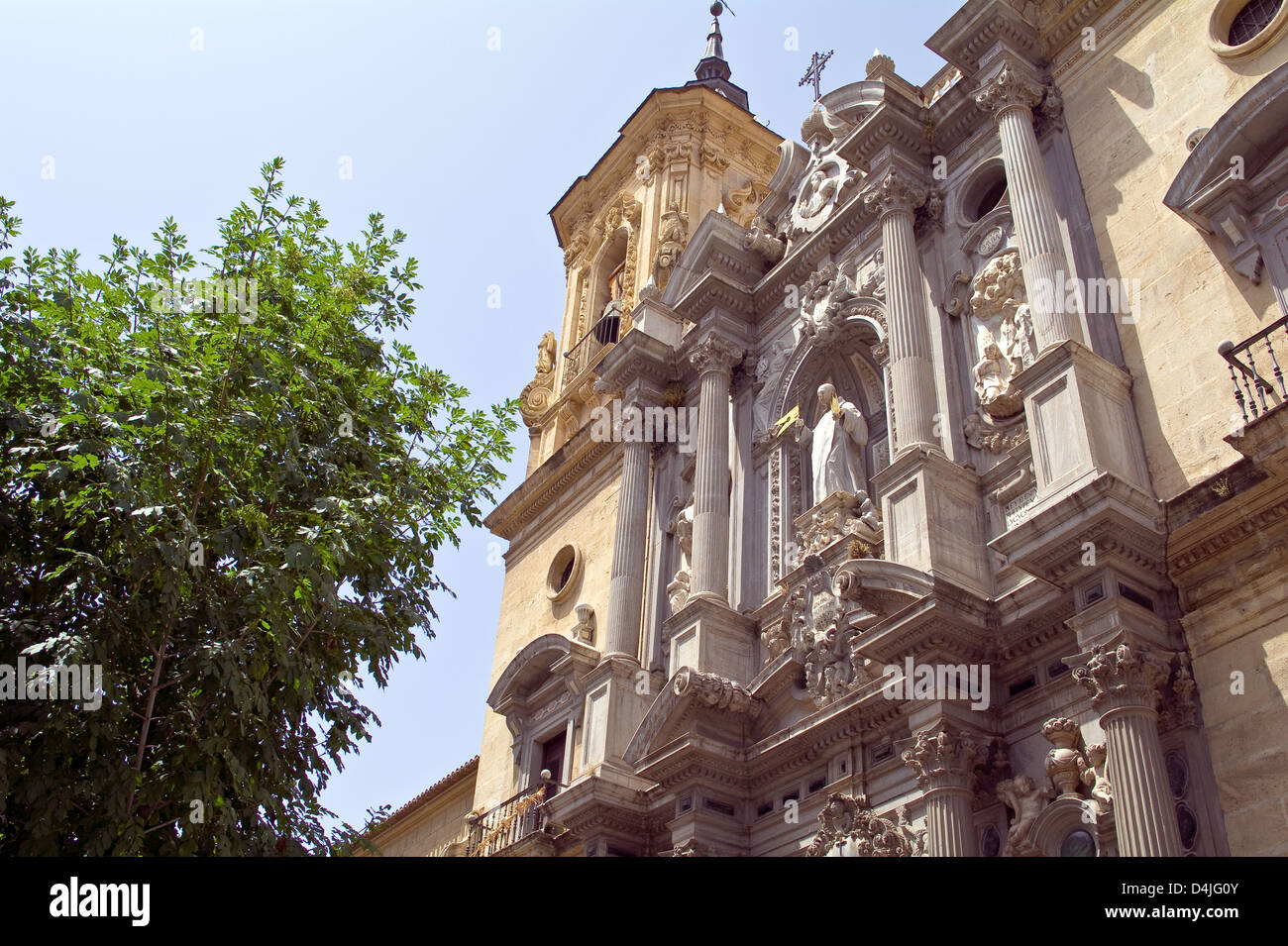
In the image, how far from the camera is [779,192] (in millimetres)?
19188

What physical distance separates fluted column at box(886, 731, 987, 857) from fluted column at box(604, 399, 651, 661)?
20.8 feet

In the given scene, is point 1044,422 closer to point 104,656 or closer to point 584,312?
point 104,656

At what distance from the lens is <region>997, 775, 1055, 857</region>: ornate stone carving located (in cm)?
998

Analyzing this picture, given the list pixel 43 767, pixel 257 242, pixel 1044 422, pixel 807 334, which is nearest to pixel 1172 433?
pixel 1044 422

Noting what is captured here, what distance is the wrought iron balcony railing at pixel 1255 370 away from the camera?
9.42 m

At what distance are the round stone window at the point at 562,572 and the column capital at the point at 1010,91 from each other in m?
10.5

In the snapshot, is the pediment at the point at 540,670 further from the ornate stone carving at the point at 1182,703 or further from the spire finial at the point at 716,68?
the spire finial at the point at 716,68

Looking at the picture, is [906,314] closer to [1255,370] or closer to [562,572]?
[1255,370]

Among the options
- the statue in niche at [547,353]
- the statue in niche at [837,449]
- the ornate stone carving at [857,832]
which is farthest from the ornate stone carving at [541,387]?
the ornate stone carving at [857,832]

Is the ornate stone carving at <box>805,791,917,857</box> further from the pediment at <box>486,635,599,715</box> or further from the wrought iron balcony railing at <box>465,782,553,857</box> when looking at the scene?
the pediment at <box>486,635,599,715</box>

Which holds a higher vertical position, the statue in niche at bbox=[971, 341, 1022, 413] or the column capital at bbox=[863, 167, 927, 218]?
the column capital at bbox=[863, 167, 927, 218]

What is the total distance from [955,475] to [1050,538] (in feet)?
8.33

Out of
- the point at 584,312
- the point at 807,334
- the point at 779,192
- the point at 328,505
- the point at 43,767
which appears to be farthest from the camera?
the point at 584,312

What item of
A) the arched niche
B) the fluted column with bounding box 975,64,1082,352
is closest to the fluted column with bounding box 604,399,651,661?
the arched niche
